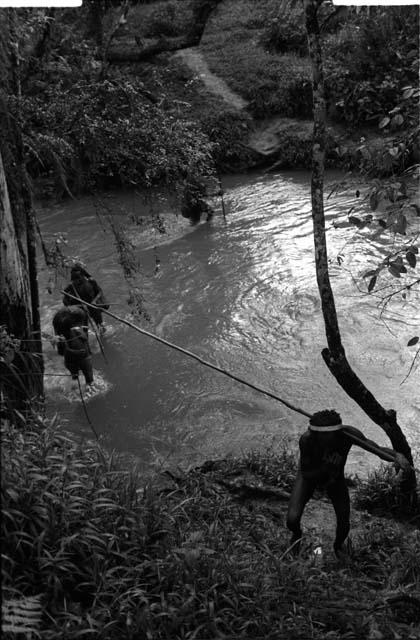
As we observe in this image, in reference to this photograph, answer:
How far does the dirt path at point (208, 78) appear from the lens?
1980cm

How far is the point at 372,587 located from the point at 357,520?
50.5 inches

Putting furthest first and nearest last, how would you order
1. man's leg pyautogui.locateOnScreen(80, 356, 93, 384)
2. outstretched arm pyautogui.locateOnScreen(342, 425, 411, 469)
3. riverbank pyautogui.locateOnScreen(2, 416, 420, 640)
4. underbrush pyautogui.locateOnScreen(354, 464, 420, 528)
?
1. man's leg pyautogui.locateOnScreen(80, 356, 93, 384)
2. underbrush pyautogui.locateOnScreen(354, 464, 420, 528)
3. outstretched arm pyautogui.locateOnScreen(342, 425, 411, 469)
4. riverbank pyautogui.locateOnScreen(2, 416, 420, 640)

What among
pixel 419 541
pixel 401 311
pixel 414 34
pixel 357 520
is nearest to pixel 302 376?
pixel 401 311

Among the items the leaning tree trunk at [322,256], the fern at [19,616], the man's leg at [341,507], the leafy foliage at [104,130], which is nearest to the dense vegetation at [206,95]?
the leafy foliage at [104,130]

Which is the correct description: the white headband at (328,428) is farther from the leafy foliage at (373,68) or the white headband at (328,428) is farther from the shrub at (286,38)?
the shrub at (286,38)

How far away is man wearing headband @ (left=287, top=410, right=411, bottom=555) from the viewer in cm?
481

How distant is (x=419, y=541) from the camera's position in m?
5.19

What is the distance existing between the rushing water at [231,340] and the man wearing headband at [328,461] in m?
1.82

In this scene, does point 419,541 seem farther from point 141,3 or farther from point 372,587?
point 141,3

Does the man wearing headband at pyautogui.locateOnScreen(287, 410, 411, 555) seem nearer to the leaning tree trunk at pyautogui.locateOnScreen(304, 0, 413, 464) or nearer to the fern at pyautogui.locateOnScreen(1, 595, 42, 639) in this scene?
the leaning tree trunk at pyautogui.locateOnScreen(304, 0, 413, 464)

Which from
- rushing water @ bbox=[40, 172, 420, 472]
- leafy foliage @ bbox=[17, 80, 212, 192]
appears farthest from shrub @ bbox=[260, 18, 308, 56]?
leafy foliage @ bbox=[17, 80, 212, 192]

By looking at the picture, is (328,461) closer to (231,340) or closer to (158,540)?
(158,540)

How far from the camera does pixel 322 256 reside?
5.27 m

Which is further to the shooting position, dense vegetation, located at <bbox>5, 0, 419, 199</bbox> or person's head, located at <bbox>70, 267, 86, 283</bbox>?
person's head, located at <bbox>70, 267, 86, 283</bbox>
